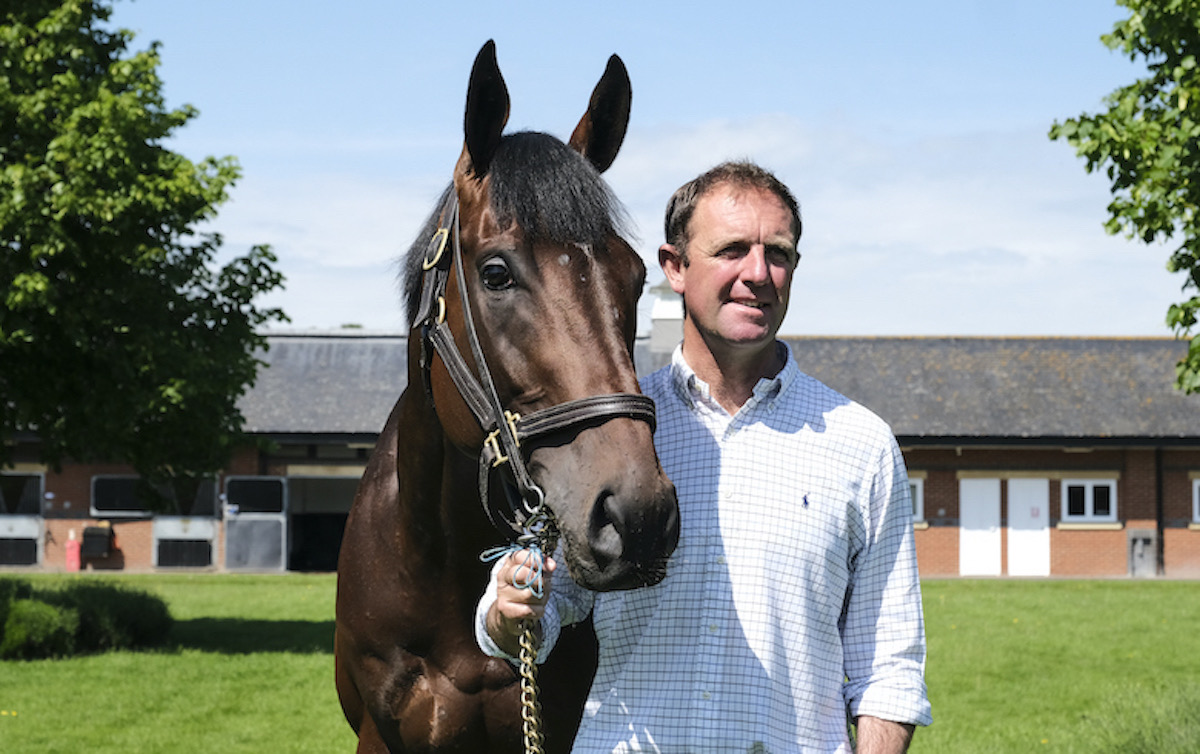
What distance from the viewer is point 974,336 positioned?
1300 inches

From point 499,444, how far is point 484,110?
85cm

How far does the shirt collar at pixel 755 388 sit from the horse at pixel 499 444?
0.16 metres

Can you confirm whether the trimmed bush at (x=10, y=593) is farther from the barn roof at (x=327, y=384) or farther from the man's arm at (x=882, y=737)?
the man's arm at (x=882, y=737)

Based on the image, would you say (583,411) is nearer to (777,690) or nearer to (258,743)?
(777,690)

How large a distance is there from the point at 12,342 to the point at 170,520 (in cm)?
1676

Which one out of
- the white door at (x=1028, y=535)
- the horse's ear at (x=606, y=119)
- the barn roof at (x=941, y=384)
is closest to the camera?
the horse's ear at (x=606, y=119)

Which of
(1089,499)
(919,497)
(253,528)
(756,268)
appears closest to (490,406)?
(756,268)

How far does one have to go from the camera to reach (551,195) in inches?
99.7

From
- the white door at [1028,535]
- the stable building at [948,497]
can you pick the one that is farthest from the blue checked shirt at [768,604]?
the white door at [1028,535]

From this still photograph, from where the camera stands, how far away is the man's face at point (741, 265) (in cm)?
243

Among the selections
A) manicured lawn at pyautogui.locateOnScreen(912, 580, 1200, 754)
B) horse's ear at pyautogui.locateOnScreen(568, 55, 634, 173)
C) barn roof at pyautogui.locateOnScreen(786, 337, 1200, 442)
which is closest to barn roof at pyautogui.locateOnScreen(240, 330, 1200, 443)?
barn roof at pyautogui.locateOnScreen(786, 337, 1200, 442)

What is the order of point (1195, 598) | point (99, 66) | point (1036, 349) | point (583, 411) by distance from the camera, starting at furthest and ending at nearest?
point (1036, 349), point (1195, 598), point (99, 66), point (583, 411)

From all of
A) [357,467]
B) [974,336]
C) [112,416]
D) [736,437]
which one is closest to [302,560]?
[357,467]

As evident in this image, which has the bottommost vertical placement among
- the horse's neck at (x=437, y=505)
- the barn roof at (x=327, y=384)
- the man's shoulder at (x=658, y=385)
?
the horse's neck at (x=437, y=505)
